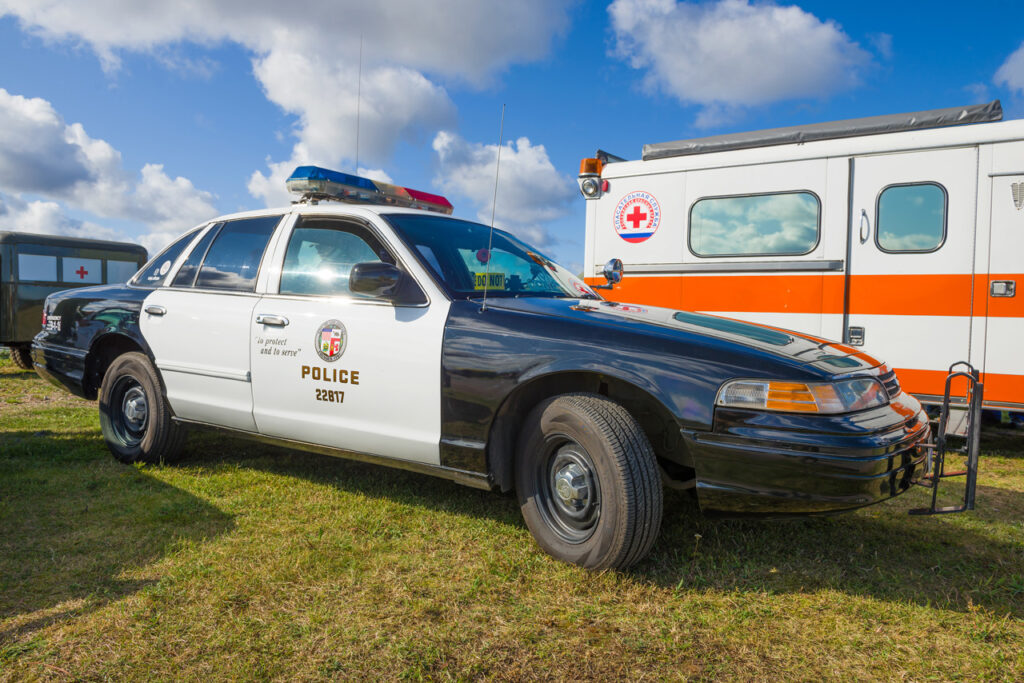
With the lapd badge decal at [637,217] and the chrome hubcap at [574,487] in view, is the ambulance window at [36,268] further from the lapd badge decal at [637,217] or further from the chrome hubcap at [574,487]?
the chrome hubcap at [574,487]

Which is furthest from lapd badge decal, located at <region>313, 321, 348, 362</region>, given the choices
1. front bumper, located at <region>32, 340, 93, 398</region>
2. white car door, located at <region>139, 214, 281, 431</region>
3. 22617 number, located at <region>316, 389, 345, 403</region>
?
front bumper, located at <region>32, 340, 93, 398</region>

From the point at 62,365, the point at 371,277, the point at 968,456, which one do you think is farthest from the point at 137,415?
the point at 968,456

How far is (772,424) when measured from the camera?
2670 mm

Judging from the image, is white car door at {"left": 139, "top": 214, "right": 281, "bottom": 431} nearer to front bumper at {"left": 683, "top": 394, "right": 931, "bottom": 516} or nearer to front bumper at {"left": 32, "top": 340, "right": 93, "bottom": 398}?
front bumper at {"left": 32, "top": 340, "right": 93, "bottom": 398}

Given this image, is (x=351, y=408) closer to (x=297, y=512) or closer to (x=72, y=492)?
(x=297, y=512)

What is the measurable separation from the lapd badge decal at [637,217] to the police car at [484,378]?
2.25 meters

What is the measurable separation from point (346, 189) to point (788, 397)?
3.03 metres

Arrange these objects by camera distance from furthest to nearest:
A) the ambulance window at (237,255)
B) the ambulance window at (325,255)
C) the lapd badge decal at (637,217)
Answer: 1. the lapd badge decal at (637,217)
2. the ambulance window at (237,255)
3. the ambulance window at (325,255)

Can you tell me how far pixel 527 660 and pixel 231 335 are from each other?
261 cm

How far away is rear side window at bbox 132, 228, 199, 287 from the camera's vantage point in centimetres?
467

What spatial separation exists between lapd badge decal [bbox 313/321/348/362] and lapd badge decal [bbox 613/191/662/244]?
388 cm

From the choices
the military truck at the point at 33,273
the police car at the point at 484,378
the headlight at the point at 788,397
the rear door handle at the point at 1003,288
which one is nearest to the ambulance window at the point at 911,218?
the rear door handle at the point at 1003,288

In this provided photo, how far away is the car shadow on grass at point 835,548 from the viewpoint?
9.62 ft

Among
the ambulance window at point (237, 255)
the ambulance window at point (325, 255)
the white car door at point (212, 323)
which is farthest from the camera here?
the ambulance window at point (237, 255)
